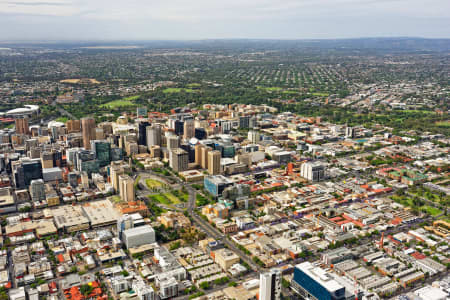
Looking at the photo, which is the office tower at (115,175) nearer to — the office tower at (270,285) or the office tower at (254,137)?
the office tower at (270,285)

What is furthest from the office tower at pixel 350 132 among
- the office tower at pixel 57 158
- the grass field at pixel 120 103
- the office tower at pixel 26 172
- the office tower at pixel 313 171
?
the grass field at pixel 120 103

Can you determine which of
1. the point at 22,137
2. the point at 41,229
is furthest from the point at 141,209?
the point at 22,137

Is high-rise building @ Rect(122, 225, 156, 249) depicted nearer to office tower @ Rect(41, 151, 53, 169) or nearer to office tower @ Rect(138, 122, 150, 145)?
office tower @ Rect(41, 151, 53, 169)

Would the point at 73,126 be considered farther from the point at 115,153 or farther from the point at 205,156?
the point at 205,156

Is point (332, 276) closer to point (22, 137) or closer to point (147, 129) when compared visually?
point (147, 129)

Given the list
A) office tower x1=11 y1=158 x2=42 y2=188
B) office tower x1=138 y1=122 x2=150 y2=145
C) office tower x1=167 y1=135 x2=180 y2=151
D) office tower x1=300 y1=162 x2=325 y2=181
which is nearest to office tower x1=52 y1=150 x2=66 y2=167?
office tower x1=11 y1=158 x2=42 y2=188

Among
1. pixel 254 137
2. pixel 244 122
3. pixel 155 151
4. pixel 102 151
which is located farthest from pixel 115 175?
pixel 244 122

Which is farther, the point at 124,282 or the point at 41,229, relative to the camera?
the point at 41,229
